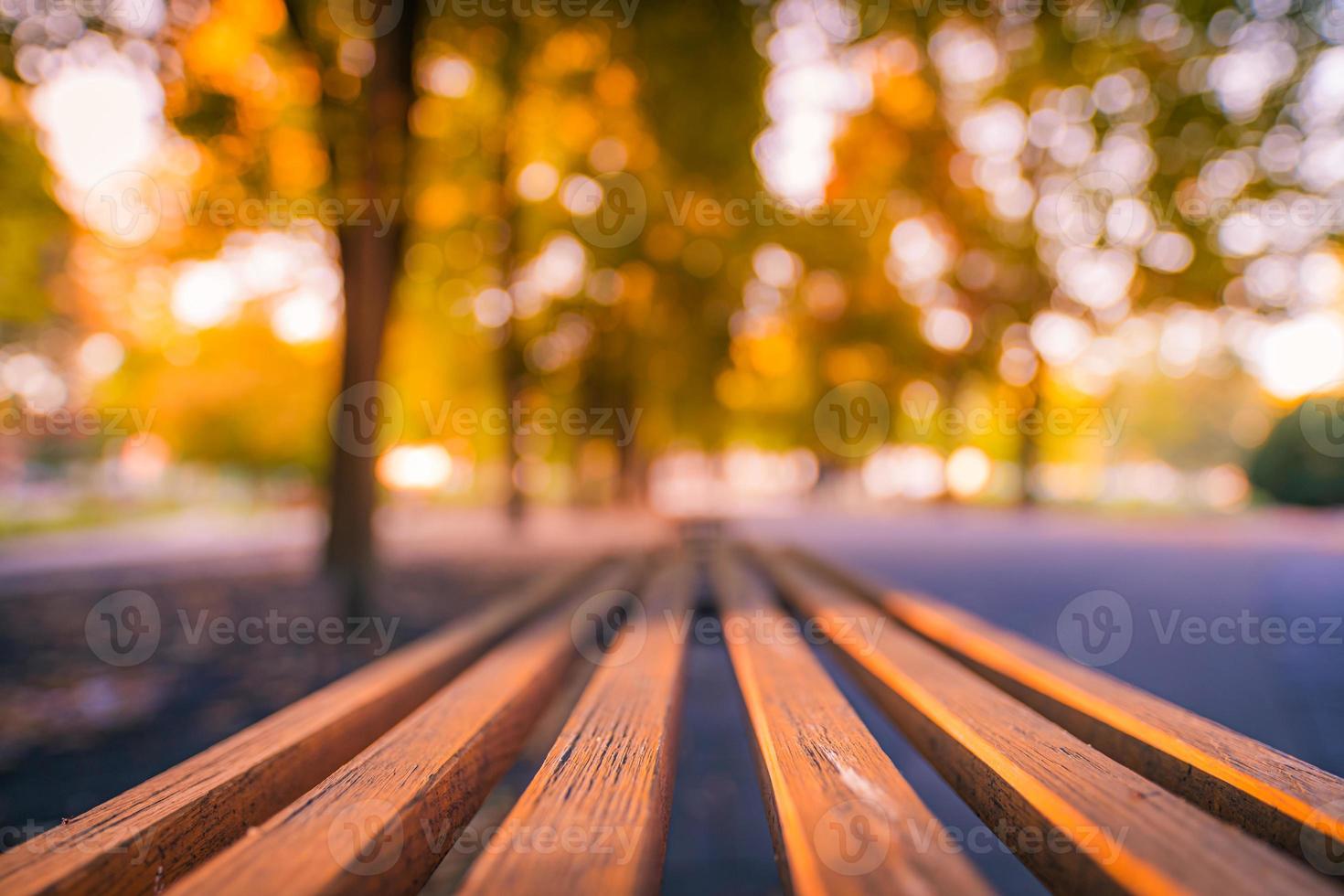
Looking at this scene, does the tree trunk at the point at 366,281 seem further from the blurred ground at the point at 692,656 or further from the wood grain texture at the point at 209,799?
the wood grain texture at the point at 209,799

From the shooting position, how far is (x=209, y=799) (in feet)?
3.59

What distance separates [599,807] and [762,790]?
0.31 metres

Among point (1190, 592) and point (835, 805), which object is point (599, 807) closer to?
point (835, 805)

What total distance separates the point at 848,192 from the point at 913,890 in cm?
1595

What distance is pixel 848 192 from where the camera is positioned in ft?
49.2

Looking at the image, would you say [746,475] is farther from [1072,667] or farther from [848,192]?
[1072,667]

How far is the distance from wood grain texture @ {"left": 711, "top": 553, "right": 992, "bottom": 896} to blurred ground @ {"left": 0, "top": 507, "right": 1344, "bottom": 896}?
A: 1.27 m

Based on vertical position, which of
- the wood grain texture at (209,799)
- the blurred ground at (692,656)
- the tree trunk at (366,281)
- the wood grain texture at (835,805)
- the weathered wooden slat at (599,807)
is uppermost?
the tree trunk at (366,281)

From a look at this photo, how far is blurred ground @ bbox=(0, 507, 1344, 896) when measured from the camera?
2773 millimetres

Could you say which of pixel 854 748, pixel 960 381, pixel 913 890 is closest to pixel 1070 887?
pixel 913 890

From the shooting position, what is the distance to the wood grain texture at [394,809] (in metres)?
0.89

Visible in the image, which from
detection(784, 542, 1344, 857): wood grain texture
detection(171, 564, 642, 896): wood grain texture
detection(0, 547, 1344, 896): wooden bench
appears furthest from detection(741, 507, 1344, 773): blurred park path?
detection(171, 564, 642, 896): wood grain texture

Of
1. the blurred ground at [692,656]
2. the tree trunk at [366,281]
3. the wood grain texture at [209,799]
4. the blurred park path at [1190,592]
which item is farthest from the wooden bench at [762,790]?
the tree trunk at [366,281]

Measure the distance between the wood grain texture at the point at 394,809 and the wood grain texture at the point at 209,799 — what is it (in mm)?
96
